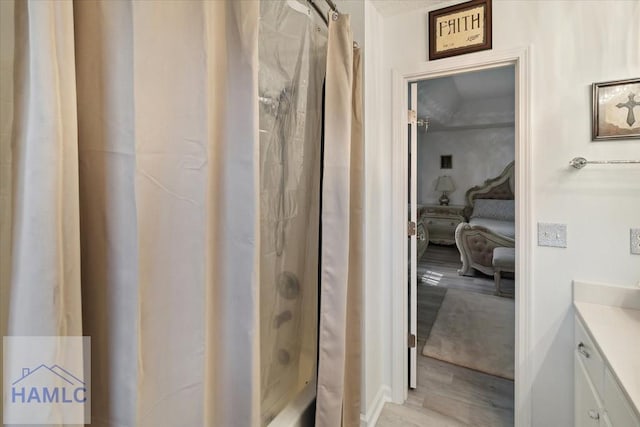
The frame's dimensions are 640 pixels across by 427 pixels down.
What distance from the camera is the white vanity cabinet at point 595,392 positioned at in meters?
0.90

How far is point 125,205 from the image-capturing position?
0.59 metres

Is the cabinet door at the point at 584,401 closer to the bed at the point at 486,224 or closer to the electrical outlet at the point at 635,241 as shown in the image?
the electrical outlet at the point at 635,241

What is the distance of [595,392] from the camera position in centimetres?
116

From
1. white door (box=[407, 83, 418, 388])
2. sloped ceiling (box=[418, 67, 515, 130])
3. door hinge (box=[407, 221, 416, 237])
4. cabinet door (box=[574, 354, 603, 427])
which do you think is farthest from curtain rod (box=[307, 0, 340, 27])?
sloped ceiling (box=[418, 67, 515, 130])

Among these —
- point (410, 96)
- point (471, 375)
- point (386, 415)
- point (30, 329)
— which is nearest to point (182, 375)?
point (30, 329)

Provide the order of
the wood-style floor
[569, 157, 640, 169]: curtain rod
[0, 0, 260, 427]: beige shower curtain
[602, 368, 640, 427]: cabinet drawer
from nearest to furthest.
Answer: [0, 0, 260, 427]: beige shower curtain
[602, 368, 640, 427]: cabinet drawer
[569, 157, 640, 169]: curtain rod
the wood-style floor

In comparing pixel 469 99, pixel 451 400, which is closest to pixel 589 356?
pixel 451 400

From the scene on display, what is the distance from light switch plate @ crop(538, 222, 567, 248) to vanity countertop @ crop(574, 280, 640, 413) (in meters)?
0.30

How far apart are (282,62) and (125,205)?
0.91 metres

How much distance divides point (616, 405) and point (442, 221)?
557 centimetres

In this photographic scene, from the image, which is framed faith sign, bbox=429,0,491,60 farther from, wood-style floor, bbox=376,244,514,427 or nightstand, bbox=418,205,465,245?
nightstand, bbox=418,205,465,245

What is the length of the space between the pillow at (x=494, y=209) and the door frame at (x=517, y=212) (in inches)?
171

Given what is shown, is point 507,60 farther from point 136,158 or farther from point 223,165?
point 136,158

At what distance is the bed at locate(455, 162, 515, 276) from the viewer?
423 centimetres
